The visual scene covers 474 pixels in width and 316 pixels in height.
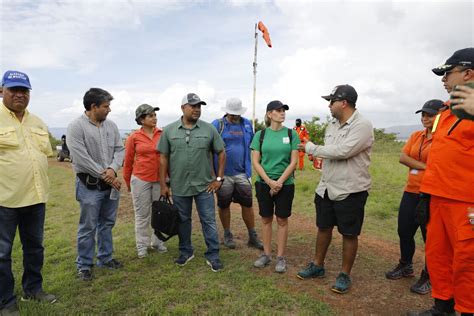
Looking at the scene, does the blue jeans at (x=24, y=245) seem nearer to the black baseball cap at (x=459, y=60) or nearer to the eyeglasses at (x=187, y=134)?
the eyeglasses at (x=187, y=134)

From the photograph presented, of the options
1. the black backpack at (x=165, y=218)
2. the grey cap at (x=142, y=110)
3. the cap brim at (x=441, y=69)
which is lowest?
the black backpack at (x=165, y=218)

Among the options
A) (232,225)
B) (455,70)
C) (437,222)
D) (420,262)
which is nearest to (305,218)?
(232,225)

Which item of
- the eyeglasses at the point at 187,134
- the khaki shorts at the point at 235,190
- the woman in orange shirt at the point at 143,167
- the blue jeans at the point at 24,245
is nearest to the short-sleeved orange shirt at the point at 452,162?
the khaki shorts at the point at 235,190

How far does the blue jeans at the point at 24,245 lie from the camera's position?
3361mm

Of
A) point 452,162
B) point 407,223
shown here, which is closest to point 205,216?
point 407,223

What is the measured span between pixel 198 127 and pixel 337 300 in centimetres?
265

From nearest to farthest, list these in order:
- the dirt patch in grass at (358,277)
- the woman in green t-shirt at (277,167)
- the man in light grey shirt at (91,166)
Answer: the dirt patch in grass at (358,277) → the man in light grey shirt at (91,166) → the woman in green t-shirt at (277,167)

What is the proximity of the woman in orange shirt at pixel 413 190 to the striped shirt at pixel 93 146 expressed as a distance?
3.62 metres

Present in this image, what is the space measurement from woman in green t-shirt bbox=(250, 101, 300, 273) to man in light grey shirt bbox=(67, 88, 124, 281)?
1849mm

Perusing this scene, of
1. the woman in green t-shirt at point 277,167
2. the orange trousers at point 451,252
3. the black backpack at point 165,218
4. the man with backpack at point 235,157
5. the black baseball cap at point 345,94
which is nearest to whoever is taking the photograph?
the orange trousers at point 451,252

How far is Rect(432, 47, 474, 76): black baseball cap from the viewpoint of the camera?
276 centimetres

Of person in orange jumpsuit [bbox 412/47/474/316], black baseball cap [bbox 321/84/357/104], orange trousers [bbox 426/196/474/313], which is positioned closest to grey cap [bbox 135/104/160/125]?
black baseball cap [bbox 321/84/357/104]

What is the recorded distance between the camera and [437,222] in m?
3.02

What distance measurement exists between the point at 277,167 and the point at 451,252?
2.05m
